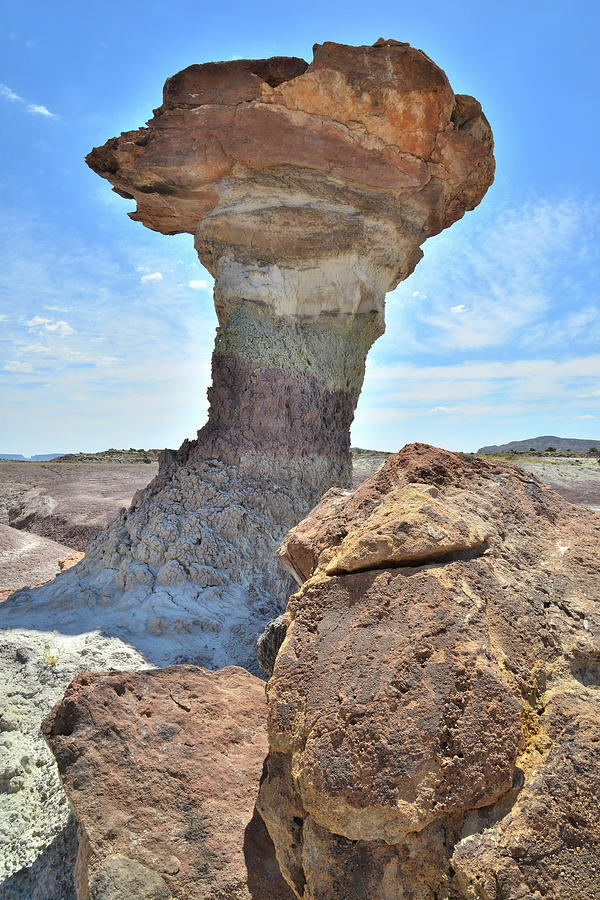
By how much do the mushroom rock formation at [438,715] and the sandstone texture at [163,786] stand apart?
14.9 inches

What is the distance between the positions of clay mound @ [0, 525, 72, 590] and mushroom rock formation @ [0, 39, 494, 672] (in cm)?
367

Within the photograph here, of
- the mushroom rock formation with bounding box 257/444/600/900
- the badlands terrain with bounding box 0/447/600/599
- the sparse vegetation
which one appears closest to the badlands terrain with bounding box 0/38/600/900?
the mushroom rock formation with bounding box 257/444/600/900

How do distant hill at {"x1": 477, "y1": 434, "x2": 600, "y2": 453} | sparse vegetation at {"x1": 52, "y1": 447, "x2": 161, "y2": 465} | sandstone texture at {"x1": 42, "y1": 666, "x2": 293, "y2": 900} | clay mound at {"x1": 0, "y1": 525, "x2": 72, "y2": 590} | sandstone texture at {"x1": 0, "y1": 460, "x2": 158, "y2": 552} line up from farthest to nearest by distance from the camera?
distant hill at {"x1": 477, "y1": 434, "x2": 600, "y2": 453}
sparse vegetation at {"x1": 52, "y1": 447, "x2": 161, "y2": 465}
sandstone texture at {"x1": 0, "y1": 460, "x2": 158, "y2": 552}
clay mound at {"x1": 0, "y1": 525, "x2": 72, "y2": 590}
sandstone texture at {"x1": 42, "y1": 666, "x2": 293, "y2": 900}

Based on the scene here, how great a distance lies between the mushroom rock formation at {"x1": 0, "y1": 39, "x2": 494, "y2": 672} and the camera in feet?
17.7

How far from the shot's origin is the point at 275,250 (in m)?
6.22

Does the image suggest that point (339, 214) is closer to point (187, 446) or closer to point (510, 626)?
point (187, 446)

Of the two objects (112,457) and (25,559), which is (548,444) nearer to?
(112,457)

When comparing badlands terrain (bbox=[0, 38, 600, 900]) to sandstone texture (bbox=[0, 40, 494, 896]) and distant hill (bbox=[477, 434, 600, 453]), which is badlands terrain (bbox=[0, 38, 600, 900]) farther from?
distant hill (bbox=[477, 434, 600, 453])

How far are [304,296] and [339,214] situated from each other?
0.93 m

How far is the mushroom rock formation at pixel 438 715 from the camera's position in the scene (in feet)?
5.04

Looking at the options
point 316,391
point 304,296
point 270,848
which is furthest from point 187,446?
point 270,848

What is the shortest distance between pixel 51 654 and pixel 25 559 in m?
5.71

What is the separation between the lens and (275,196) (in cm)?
604

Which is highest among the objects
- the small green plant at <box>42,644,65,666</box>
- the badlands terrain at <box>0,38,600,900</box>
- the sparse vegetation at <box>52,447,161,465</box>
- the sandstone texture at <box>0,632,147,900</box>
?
the sparse vegetation at <box>52,447,161,465</box>
